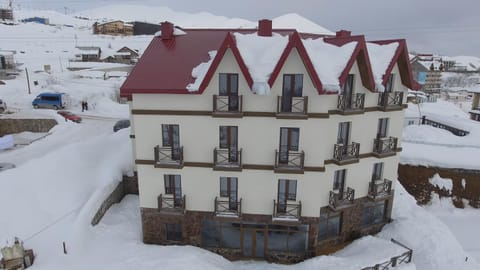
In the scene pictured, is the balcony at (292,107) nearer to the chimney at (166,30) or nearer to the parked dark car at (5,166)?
the chimney at (166,30)

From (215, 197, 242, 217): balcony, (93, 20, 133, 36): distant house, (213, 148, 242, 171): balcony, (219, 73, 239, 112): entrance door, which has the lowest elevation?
(215, 197, 242, 217): balcony

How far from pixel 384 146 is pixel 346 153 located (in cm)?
270

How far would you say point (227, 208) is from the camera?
16.0 metres

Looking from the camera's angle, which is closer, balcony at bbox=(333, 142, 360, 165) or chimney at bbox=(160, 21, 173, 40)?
balcony at bbox=(333, 142, 360, 165)

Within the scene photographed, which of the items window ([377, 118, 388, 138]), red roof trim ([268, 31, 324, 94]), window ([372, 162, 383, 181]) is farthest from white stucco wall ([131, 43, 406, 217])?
window ([372, 162, 383, 181])

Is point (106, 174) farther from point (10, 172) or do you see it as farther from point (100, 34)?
point (100, 34)

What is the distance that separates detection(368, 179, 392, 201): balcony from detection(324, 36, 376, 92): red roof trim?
5.84 metres

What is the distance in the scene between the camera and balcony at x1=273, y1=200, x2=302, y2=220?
15.6 m

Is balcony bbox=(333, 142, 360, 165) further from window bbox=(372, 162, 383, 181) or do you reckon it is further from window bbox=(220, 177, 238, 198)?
window bbox=(220, 177, 238, 198)

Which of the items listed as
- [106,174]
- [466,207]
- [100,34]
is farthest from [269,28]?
[100,34]


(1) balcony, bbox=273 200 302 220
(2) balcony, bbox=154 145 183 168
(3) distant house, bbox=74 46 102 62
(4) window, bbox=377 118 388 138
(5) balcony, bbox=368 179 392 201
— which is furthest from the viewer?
(3) distant house, bbox=74 46 102 62

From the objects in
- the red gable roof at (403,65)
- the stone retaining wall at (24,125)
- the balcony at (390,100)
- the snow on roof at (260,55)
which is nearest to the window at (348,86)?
the red gable roof at (403,65)

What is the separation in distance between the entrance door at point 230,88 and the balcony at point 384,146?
857 centimetres

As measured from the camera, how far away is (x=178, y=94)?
14.7m
